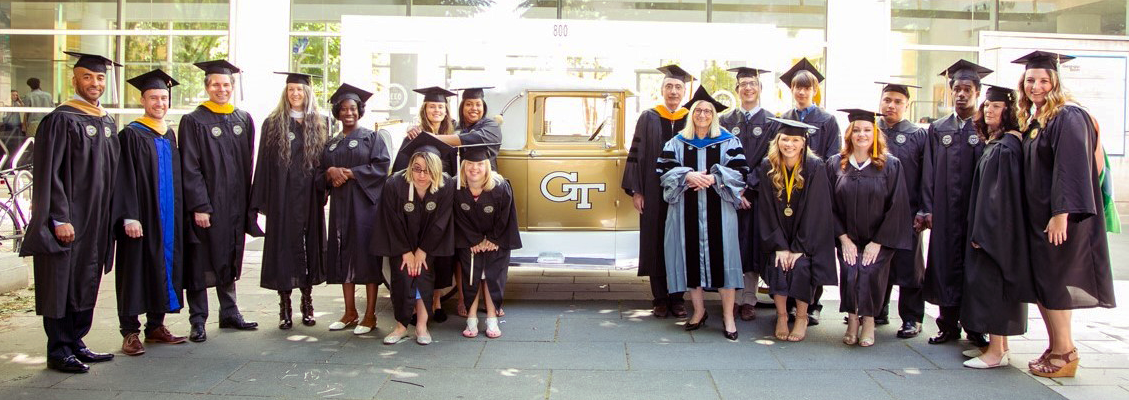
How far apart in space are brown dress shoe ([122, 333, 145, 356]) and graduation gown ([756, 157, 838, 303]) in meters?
4.38

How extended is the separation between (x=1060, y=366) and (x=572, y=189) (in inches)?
153

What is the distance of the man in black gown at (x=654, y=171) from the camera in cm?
732

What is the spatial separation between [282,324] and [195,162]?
139 cm

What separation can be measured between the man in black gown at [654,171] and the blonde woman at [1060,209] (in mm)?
2627

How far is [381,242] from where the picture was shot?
641 centimetres

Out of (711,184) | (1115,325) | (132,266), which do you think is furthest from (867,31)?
(132,266)

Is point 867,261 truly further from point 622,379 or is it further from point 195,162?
point 195,162

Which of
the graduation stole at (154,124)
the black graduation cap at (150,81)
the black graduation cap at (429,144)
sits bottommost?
the black graduation cap at (429,144)

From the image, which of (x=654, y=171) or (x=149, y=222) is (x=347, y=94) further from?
(x=654, y=171)

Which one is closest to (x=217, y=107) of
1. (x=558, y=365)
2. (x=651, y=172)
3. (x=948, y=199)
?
(x=558, y=365)

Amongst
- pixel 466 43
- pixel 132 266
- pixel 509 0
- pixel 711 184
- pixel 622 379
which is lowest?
pixel 622 379

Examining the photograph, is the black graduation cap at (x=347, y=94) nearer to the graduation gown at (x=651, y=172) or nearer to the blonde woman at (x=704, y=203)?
the graduation gown at (x=651, y=172)

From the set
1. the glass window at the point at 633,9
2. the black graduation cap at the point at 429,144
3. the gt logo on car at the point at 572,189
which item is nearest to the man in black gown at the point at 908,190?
the gt logo on car at the point at 572,189

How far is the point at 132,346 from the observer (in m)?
5.92
